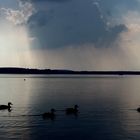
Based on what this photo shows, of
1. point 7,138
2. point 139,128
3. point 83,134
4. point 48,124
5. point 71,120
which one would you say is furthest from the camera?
point 71,120

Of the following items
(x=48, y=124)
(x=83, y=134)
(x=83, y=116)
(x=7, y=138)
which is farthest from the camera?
(x=83, y=116)

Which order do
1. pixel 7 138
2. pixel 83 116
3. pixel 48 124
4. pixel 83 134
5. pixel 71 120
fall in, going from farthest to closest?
pixel 83 116, pixel 71 120, pixel 48 124, pixel 83 134, pixel 7 138

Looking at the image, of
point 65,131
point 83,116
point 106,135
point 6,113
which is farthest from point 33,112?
point 106,135

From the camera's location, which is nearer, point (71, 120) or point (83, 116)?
point (71, 120)

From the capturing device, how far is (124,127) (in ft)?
144

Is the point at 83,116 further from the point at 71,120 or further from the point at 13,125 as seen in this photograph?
the point at 13,125

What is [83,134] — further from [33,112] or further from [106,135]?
[33,112]

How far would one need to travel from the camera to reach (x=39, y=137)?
127ft

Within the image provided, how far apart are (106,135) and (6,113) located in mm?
20891

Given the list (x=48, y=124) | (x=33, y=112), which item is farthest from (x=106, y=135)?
(x=33, y=112)

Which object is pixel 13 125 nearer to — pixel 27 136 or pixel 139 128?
pixel 27 136

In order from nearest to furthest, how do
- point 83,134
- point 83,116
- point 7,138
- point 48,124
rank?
point 7,138, point 83,134, point 48,124, point 83,116

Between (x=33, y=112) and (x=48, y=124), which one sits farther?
(x=33, y=112)

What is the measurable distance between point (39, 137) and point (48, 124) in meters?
7.80
